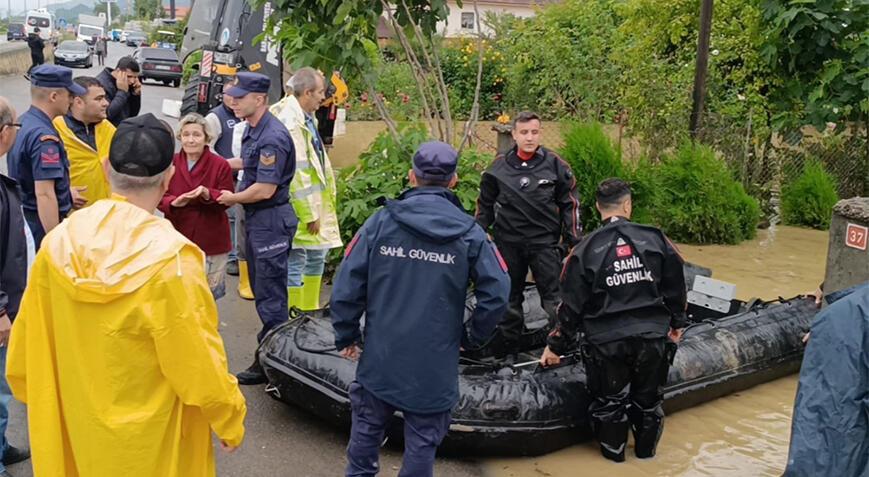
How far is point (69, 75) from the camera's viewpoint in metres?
5.09

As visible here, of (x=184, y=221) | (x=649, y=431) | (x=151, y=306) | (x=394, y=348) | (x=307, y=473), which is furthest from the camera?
(x=184, y=221)

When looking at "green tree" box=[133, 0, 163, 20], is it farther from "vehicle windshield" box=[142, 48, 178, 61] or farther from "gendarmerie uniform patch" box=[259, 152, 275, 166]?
"gendarmerie uniform patch" box=[259, 152, 275, 166]

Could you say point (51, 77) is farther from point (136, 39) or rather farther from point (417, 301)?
point (136, 39)

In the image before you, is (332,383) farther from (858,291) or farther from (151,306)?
(858,291)

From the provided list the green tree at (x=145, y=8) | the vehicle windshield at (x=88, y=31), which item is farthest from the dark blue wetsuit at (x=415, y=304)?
the green tree at (x=145, y=8)

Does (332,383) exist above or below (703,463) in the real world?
above

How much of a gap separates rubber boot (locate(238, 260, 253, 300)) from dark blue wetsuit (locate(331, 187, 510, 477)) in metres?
3.76

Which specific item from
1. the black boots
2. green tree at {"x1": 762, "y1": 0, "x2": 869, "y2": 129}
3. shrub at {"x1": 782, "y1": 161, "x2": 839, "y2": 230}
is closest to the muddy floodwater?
the black boots

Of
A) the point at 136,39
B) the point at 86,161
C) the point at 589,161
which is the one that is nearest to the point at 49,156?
the point at 86,161

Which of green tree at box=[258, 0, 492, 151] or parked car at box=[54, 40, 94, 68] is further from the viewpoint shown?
parked car at box=[54, 40, 94, 68]

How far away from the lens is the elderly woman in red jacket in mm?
5266

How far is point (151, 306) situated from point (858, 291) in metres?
2.35

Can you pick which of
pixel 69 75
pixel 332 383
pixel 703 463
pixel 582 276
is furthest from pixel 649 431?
pixel 69 75

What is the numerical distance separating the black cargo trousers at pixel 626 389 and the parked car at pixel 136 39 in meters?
55.0
